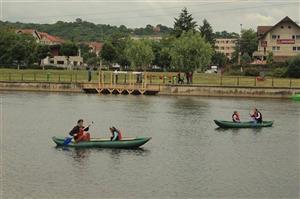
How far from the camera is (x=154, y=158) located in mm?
34312

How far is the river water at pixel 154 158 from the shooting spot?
27.1 meters

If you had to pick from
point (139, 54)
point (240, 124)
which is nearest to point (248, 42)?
point (139, 54)

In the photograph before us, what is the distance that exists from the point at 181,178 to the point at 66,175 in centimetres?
548

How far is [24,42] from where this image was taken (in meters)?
123

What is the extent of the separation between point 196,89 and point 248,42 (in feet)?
270

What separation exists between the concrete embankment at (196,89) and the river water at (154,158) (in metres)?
17.7

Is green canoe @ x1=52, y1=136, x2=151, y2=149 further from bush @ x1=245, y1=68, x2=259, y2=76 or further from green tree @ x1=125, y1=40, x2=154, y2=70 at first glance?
green tree @ x1=125, y1=40, x2=154, y2=70

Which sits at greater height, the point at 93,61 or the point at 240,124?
the point at 93,61

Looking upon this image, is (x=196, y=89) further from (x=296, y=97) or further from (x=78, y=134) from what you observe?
(x=78, y=134)

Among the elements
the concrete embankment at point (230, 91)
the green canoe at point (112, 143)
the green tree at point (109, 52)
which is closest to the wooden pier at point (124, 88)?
the concrete embankment at point (230, 91)

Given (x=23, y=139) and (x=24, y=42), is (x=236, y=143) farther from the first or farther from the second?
(x=24, y=42)

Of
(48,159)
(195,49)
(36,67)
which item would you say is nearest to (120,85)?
(195,49)

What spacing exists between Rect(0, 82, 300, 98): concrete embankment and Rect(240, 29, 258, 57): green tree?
76.9 metres

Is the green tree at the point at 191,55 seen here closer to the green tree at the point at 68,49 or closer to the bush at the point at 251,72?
the bush at the point at 251,72
